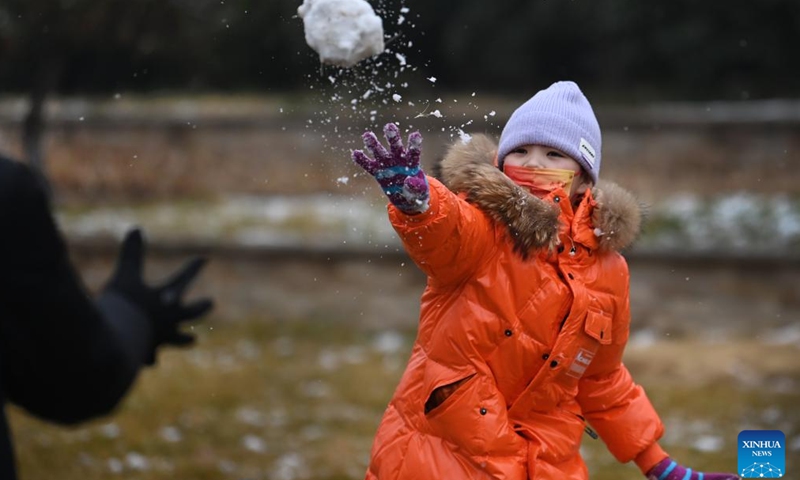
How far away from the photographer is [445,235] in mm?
2336

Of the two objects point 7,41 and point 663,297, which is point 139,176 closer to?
point 7,41

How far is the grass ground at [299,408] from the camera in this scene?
5.16 m

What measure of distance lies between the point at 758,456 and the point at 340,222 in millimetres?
6039

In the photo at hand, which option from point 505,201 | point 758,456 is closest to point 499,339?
point 505,201

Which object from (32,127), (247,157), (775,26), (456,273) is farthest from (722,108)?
(456,273)

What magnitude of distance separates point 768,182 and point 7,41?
610 centimetres

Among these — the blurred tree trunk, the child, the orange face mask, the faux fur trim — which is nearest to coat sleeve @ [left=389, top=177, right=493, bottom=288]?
the child

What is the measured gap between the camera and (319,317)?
26.2 feet

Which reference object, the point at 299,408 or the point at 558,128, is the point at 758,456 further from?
the point at 299,408

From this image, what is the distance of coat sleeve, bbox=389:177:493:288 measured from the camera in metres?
2.28

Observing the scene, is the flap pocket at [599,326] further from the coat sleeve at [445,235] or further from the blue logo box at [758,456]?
the blue logo box at [758,456]

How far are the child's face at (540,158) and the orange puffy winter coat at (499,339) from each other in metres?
0.08

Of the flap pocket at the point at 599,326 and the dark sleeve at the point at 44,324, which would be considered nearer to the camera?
the dark sleeve at the point at 44,324

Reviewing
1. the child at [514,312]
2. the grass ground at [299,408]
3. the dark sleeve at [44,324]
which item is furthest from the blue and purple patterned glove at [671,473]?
the grass ground at [299,408]
